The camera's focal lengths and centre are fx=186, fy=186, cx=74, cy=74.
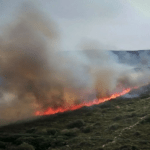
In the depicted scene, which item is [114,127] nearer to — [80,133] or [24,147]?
[80,133]

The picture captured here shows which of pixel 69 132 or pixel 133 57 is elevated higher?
pixel 133 57

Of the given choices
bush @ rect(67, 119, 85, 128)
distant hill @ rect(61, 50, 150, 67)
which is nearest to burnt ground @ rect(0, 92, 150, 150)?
bush @ rect(67, 119, 85, 128)

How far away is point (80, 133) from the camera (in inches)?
992

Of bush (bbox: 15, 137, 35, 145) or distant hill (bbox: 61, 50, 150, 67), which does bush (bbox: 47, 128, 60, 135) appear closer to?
bush (bbox: 15, 137, 35, 145)

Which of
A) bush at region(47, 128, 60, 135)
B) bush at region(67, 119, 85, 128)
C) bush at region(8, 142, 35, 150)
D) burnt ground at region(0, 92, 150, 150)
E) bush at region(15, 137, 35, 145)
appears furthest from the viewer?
bush at region(67, 119, 85, 128)

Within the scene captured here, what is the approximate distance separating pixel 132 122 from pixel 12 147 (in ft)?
55.9

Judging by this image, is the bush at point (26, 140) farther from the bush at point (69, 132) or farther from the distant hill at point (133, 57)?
the distant hill at point (133, 57)

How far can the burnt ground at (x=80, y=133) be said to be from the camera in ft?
66.4

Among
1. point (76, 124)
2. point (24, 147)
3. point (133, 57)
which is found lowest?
point (24, 147)

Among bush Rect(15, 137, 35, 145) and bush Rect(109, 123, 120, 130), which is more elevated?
bush Rect(15, 137, 35, 145)

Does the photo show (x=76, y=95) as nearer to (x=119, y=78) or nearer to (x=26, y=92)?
(x=26, y=92)

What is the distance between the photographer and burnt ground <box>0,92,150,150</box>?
2025 centimetres

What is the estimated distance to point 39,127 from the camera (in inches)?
1100

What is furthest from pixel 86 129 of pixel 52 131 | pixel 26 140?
pixel 26 140
